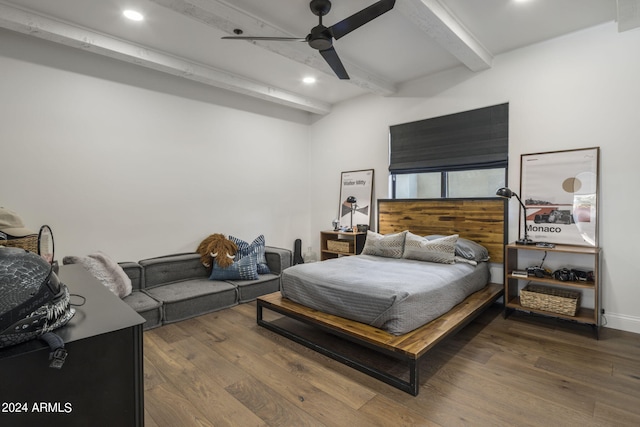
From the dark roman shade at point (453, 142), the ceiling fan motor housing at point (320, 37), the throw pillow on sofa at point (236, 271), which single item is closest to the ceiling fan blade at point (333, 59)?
the ceiling fan motor housing at point (320, 37)

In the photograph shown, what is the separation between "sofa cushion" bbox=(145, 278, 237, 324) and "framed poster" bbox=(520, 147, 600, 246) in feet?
11.6

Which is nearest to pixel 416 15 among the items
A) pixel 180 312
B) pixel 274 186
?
pixel 274 186

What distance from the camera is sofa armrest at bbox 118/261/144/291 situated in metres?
3.63

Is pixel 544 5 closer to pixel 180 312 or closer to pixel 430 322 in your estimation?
pixel 430 322

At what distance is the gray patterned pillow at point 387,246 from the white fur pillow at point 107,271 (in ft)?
9.09

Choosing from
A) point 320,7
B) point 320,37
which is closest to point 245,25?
point 320,7

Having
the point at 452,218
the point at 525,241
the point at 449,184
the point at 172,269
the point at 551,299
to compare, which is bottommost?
the point at 551,299

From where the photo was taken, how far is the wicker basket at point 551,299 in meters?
3.05

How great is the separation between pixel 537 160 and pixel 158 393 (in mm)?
4105

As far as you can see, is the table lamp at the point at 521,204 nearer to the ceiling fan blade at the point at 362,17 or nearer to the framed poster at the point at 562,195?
the framed poster at the point at 562,195

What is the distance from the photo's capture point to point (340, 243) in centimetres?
495

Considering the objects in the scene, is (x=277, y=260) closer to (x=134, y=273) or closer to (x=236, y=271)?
(x=236, y=271)

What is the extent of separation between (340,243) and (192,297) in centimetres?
226

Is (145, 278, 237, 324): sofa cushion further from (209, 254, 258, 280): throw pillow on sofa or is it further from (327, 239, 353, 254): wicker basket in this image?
(327, 239, 353, 254): wicker basket
